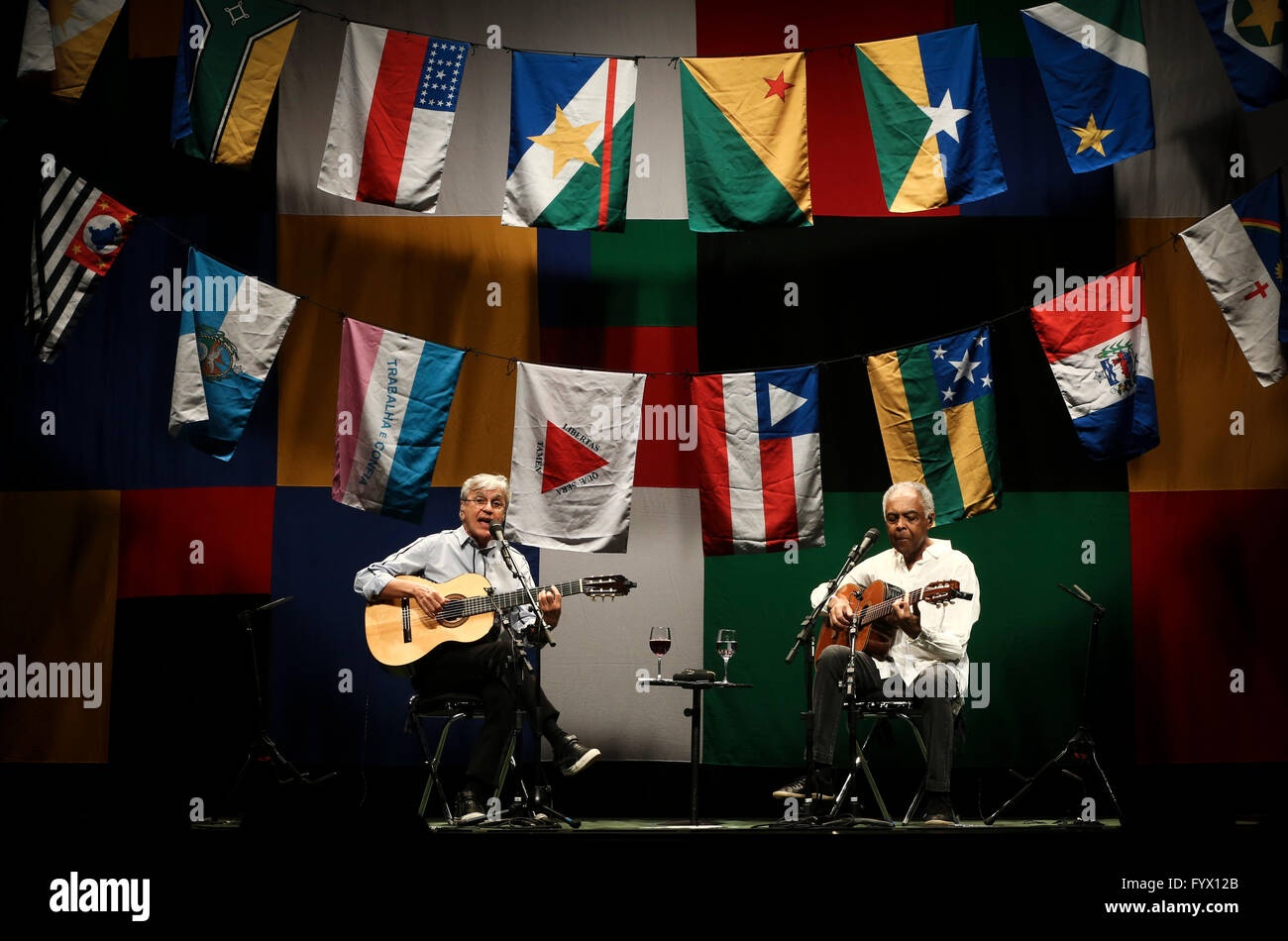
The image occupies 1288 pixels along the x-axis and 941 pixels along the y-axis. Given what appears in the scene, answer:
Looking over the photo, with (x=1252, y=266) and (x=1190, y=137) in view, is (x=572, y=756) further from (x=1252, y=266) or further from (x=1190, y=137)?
(x=1190, y=137)

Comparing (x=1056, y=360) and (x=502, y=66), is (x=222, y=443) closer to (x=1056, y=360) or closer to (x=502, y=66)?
(x=502, y=66)

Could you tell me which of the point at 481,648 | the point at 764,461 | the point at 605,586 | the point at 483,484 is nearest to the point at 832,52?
the point at 764,461

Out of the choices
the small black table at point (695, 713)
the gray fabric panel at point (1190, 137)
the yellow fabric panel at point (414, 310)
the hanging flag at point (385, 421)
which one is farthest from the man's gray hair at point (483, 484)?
the gray fabric panel at point (1190, 137)

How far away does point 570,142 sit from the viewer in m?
5.34

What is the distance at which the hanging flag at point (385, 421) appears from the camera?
5.39 metres

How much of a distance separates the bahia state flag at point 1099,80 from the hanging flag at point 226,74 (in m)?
3.53

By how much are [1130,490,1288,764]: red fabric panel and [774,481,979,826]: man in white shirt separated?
5.38 feet

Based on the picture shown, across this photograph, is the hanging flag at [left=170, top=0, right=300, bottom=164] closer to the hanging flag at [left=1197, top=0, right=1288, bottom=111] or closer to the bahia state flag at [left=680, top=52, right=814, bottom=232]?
the bahia state flag at [left=680, top=52, right=814, bottom=232]

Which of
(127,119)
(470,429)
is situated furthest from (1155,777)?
(127,119)

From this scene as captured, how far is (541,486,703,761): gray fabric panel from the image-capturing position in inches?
236

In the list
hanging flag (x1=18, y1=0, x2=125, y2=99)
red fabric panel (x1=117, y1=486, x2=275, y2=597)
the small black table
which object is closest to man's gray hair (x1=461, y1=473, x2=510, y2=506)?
the small black table

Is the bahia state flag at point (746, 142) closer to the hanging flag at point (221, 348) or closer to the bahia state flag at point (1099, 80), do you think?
the bahia state flag at point (1099, 80)
